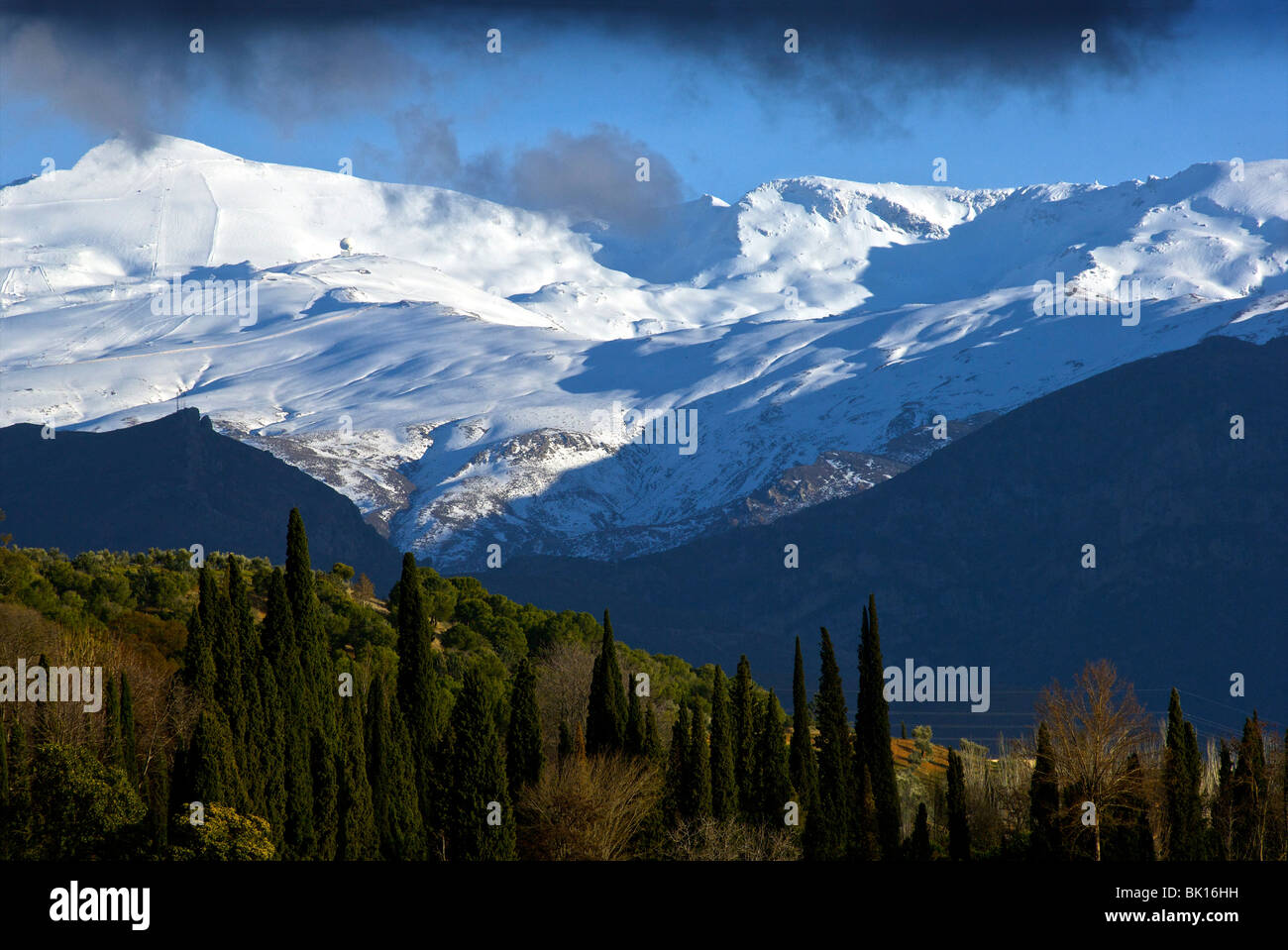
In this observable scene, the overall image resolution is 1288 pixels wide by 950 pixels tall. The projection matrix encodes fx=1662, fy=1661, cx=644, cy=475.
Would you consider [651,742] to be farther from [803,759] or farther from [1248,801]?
[1248,801]

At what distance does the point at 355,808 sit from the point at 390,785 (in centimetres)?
295

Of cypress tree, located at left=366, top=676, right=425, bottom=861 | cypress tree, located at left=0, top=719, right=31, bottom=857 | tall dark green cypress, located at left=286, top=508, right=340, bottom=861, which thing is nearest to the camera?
cypress tree, located at left=0, top=719, right=31, bottom=857

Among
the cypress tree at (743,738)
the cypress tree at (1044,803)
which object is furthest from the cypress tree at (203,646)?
the cypress tree at (1044,803)

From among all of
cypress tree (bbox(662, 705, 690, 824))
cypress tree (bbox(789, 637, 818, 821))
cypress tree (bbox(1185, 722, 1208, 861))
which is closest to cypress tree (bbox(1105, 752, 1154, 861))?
cypress tree (bbox(1185, 722, 1208, 861))

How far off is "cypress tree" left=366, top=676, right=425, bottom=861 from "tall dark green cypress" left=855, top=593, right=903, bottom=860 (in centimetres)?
2206

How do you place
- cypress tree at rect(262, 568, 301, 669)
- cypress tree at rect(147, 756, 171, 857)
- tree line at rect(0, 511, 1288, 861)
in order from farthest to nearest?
1. cypress tree at rect(262, 568, 301, 669)
2. tree line at rect(0, 511, 1288, 861)
3. cypress tree at rect(147, 756, 171, 857)

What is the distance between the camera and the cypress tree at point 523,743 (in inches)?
2753

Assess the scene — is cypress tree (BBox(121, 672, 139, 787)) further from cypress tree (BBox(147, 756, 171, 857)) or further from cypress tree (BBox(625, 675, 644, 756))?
cypress tree (BBox(625, 675, 644, 756))

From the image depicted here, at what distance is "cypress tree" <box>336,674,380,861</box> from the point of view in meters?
62.1

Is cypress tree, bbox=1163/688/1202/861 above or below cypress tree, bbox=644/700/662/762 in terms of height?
below

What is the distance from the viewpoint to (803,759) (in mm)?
74125

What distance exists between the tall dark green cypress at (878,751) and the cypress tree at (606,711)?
11026 mm
